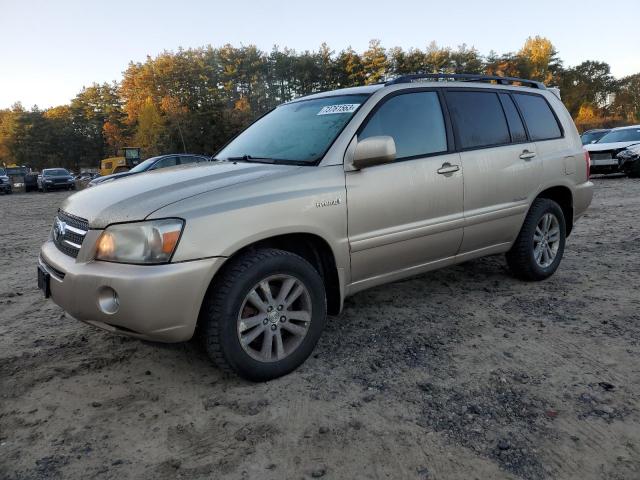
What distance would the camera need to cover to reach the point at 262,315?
9.04 ft

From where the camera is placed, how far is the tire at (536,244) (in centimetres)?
431

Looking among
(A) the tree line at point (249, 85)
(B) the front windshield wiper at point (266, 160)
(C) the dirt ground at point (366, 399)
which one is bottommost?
(C) the dirt ground at point (366, 399)

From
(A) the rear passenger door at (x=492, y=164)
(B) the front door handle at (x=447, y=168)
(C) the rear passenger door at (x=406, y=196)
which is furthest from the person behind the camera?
(A) the rear passenger door at (x=492, y=164)

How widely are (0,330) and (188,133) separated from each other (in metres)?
46.8

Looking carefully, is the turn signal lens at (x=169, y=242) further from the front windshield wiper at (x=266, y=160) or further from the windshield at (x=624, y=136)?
the windshield at (x=624, y=136)

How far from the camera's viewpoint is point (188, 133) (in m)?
47.9

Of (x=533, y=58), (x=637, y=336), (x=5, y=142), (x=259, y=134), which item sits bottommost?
(x=637, y=336)

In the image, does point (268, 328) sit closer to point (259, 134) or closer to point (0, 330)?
point (259, 134)

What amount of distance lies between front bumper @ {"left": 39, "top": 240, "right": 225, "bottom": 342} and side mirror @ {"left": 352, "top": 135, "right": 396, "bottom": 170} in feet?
3.59

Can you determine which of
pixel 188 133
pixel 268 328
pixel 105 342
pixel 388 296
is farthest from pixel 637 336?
pixel 188 133

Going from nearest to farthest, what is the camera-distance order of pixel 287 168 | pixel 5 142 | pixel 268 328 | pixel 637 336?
→ pixel 268 328 < pixel 287 168 < pixel 637 336 < pixel 5 142

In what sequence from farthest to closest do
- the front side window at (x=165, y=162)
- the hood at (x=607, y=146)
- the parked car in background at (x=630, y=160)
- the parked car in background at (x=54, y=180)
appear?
the parked car in background at (x=54, y=180), the front side window at (x=165, y=162), the hood at (x=607, y=146), the parked car in background at (x=630, y=160)

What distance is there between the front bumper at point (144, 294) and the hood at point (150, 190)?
29 centimetres

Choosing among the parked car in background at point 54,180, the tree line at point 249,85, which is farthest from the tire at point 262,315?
the tree line at point 249,85
